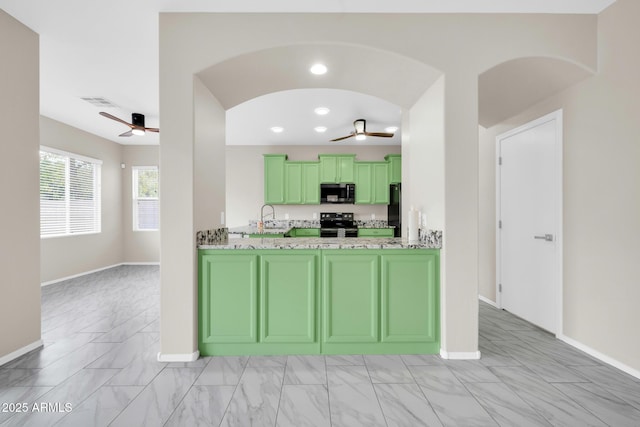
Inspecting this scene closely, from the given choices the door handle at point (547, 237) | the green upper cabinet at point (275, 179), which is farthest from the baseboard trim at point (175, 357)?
the green upper cabinet at point (275, 179)

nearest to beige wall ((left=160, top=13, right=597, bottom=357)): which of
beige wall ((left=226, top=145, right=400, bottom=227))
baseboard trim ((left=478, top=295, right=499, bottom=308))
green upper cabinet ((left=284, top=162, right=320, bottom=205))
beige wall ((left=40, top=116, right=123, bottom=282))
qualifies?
baseboard trim ((left=478, top=295, right=499, bottom=308))

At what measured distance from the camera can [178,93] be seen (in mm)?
2482

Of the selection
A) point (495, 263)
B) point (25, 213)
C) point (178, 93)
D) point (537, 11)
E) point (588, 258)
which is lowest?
point (495, 263)

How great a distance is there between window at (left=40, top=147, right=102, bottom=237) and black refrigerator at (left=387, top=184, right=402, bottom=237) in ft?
19.5

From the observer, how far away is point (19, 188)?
257 centimetres

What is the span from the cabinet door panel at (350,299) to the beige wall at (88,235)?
5106 millimetres

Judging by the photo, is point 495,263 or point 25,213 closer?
point 25,213

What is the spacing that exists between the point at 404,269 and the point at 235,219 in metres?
4.97

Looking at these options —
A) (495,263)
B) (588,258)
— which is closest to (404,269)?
(588,258)

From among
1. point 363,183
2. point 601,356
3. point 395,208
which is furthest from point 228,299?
point 363,183

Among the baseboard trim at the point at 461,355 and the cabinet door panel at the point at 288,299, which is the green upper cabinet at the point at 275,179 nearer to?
the cabinet door panel at the point at 288,299

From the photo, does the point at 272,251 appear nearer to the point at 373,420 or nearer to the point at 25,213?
the point at 373,420

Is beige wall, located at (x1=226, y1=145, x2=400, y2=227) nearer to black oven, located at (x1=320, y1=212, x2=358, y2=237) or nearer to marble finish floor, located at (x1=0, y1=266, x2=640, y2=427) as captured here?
black oven, located at (x1=320, y1=212, x2=358, y2=237)

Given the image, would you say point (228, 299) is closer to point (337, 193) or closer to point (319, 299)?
point (319, 299)
